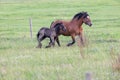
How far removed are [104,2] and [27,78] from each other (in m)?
58.7

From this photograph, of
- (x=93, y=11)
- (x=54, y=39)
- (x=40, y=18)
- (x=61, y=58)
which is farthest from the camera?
(x=93, y=11)

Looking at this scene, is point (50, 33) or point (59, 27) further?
point (59, 27)

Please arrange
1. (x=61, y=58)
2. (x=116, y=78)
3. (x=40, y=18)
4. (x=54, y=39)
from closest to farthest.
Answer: (x=116, y=78), (x=61, y=58), (x=54, y=39), (x=40, y=18)

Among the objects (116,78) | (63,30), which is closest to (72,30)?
(63,30)

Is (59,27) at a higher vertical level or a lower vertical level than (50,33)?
higher

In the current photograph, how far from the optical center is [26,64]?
13930mm

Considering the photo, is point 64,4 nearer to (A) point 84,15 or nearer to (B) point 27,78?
(A) point 84,15

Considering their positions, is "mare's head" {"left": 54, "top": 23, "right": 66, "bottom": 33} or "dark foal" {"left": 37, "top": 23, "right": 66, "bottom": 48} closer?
"dark foal" {"left": 37, "top": 23, "right": 66, "bottom": 48}

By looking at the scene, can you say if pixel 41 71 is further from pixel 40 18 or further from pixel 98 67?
pixel 40 18

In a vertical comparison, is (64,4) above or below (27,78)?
below

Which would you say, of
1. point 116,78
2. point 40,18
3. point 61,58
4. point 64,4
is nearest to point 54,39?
point 61,58

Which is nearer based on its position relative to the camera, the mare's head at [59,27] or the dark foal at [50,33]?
the dark foal at [50,33]

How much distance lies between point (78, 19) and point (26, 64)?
8377mm

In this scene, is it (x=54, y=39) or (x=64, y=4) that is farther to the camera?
(x=64, y=4)
